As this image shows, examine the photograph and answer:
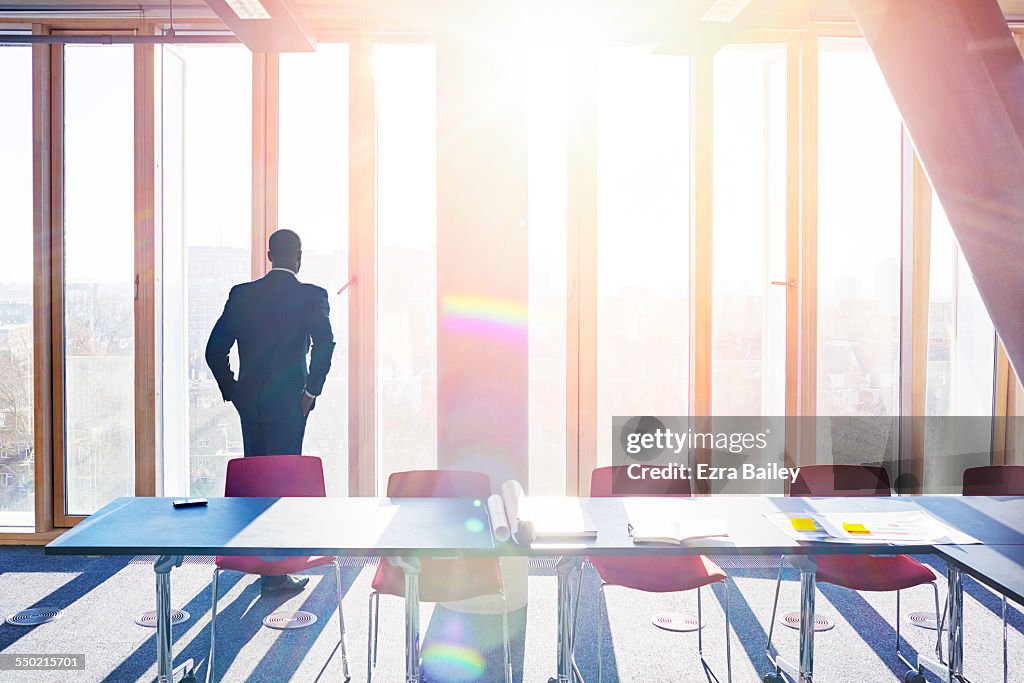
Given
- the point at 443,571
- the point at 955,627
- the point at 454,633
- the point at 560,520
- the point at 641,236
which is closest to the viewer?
the point at 560,520

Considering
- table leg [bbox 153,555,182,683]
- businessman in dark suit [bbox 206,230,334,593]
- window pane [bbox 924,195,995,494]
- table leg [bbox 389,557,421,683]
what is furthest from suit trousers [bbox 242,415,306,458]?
window pane [bbox 924,195,995,494]

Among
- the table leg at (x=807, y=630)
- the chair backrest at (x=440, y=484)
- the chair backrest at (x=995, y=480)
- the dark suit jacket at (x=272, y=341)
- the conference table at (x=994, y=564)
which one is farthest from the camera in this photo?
the dark suit jacket at (x=272, y=341)

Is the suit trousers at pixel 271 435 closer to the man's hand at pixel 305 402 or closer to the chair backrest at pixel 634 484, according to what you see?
the man's hand at pixel 305 402

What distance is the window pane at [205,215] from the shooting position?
4922mm

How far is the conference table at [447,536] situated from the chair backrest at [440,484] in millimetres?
270

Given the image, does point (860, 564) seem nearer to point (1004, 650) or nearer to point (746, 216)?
point (1004, 650)

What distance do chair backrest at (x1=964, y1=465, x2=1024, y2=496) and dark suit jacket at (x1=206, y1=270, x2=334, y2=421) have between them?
129 inches

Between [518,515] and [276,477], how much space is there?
1440 mm

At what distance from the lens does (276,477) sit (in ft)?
10.9

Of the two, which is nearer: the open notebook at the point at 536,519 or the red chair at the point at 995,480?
the open notebook at the point at 536,519

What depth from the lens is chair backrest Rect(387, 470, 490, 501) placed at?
10.5ft

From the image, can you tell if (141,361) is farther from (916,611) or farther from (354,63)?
(916,611)

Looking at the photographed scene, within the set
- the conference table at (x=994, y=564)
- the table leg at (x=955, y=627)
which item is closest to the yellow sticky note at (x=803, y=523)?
the conference table at (x=994, y=564)

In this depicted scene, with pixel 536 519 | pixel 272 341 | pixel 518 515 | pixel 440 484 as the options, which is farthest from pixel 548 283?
pixel 518 515
